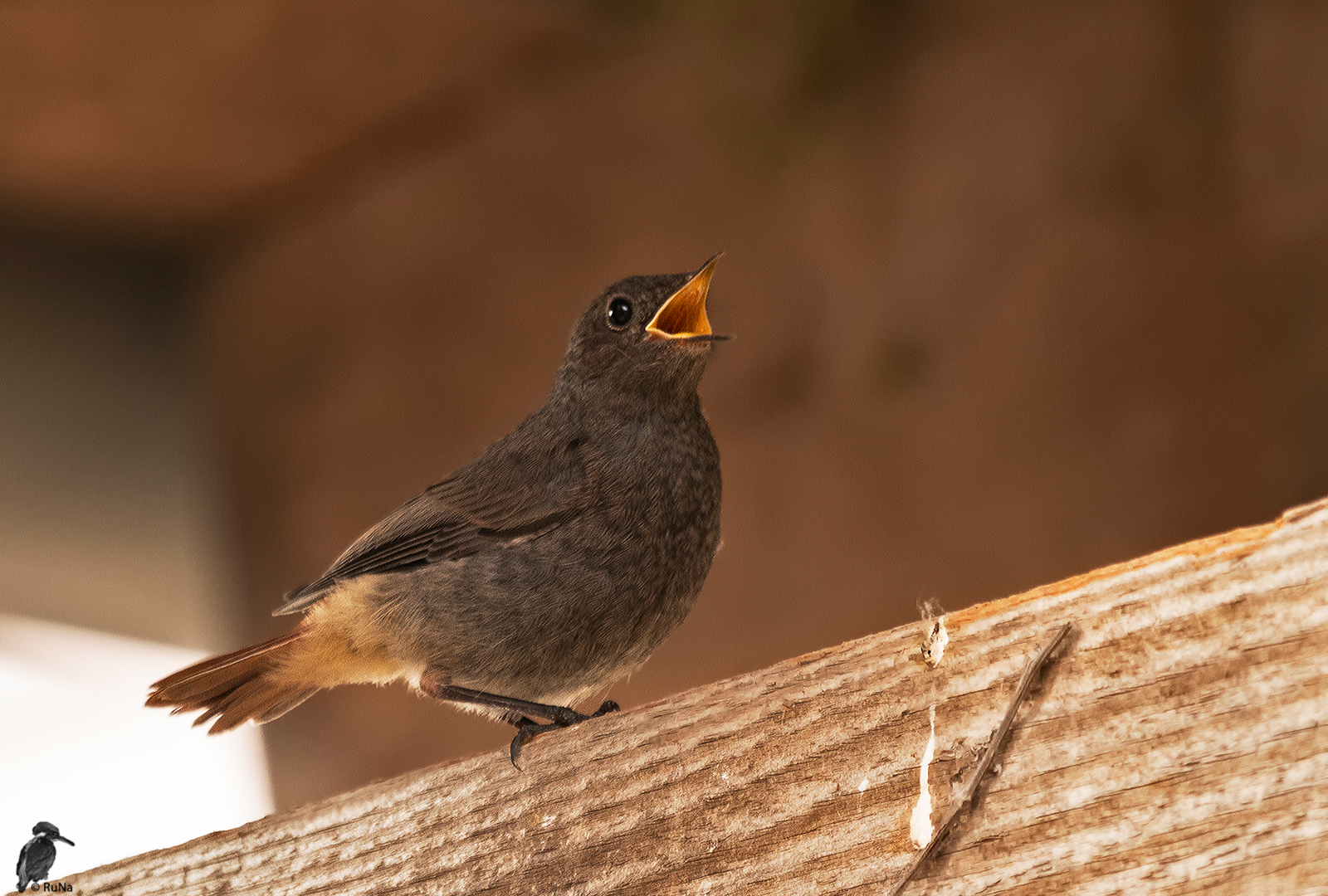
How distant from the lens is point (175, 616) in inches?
176

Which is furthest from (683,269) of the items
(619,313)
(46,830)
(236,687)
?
(46,830)

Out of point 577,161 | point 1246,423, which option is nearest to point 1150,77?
point 1246,423

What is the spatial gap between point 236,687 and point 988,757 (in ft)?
4.66

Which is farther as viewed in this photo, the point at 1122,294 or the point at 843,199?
the point at 843,199

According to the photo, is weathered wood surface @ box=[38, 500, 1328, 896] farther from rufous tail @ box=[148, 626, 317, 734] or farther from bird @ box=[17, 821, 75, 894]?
rufous tail @ box=[148, 626, 317, 734]

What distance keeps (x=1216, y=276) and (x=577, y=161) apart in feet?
7.07

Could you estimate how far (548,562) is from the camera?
69.4 inches

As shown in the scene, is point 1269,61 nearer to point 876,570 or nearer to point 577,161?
point 876,570

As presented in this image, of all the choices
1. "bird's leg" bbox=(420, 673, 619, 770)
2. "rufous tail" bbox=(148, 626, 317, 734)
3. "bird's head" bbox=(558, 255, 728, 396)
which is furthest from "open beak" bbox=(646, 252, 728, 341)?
"rufous tail" bbox=(148, 626, 317, 734)

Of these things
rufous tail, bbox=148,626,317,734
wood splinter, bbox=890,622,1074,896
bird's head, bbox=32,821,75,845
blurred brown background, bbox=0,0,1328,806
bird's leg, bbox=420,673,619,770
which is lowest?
wood splinter, bbox=890,622,1074,896

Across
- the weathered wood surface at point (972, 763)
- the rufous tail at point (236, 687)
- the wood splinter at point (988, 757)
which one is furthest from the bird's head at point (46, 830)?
the wood splinter at point (988, 757)

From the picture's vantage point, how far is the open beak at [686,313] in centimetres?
192

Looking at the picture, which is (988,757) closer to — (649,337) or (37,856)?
(649,337)

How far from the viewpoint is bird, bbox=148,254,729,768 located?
176cm
